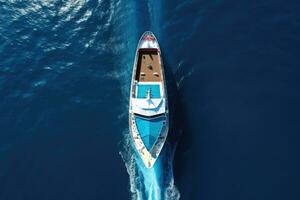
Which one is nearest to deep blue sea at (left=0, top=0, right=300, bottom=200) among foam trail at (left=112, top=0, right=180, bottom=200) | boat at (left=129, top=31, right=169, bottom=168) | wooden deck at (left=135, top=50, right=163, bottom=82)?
foam trail at (left=112, top=0, right=180, bottom=200)

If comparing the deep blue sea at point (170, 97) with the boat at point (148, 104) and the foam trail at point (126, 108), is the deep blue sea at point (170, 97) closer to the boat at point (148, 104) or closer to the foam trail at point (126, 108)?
the foam trail at point (126, 108)

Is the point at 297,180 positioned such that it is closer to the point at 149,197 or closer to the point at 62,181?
the point at 149,197

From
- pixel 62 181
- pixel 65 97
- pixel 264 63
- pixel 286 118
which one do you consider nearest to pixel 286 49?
pixel 264 63

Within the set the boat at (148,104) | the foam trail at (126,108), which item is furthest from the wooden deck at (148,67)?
the foam trail at (126,108)

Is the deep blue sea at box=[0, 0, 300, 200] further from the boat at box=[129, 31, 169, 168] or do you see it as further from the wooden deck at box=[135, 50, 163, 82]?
the wooden deck at box=[135, 50, 163, 82]

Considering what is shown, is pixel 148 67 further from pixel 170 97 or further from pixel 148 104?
pixel 148 104

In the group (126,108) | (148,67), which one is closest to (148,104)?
(126,108)
